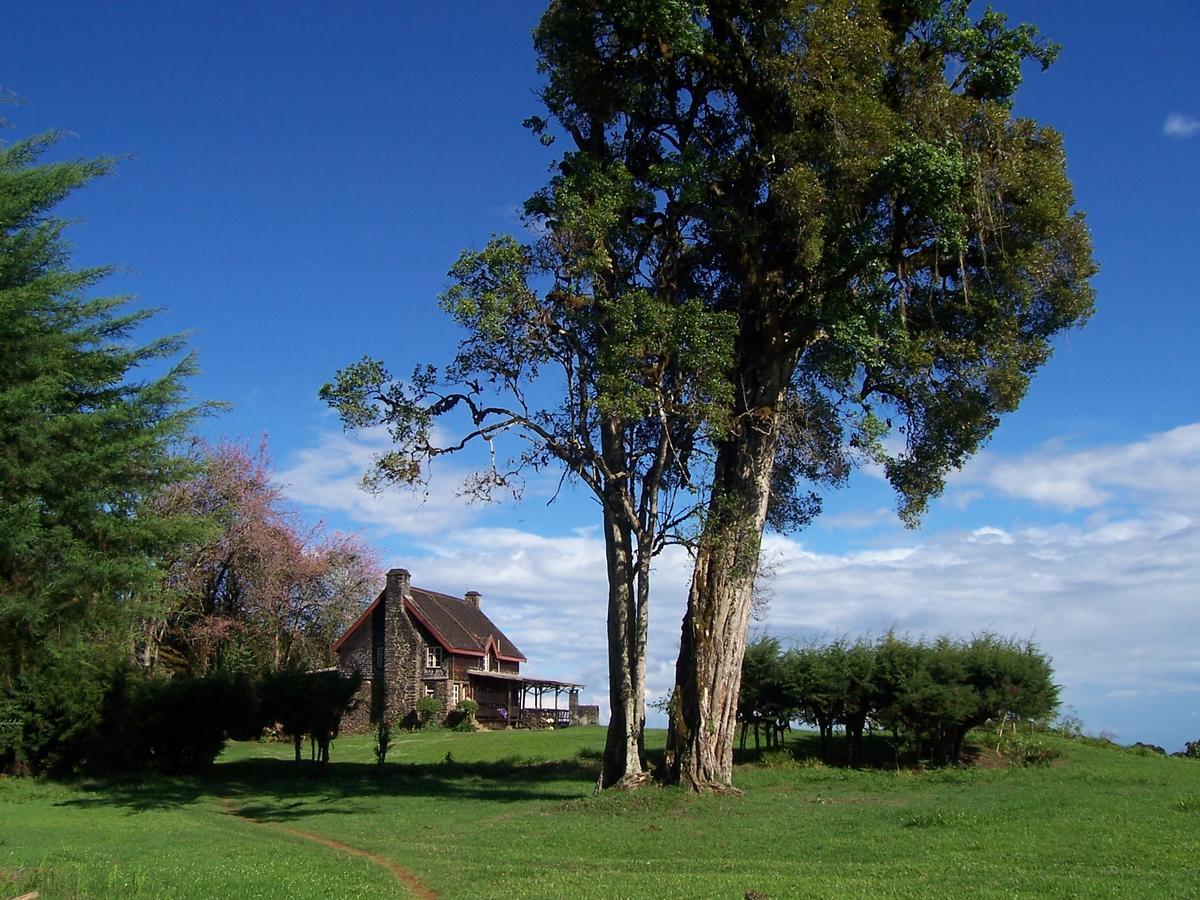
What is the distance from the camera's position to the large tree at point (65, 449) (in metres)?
15.0

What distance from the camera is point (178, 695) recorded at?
2895cm

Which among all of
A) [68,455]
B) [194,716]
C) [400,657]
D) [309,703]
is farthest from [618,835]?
[400,657]

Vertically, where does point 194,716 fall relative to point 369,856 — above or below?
above

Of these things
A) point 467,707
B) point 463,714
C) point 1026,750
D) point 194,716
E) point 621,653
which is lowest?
point 1026,750

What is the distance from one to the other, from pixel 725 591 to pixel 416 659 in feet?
106

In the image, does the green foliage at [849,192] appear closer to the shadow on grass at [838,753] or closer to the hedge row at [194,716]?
the shadow on grass at [838,753]

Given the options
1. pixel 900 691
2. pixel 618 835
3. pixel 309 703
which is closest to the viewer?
pixel 618 835

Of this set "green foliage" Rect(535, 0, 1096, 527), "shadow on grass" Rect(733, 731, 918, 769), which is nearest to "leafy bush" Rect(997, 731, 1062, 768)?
"shadow on grass" Rect(733, 731, 918, 769)

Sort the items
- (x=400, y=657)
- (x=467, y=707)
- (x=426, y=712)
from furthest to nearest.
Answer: (x=400, y=657), (x=467, y=707), (x=426, y=712)

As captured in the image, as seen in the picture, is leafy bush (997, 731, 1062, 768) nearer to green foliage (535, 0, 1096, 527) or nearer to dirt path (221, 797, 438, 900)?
green foliage (535, 0, 1096, 527)

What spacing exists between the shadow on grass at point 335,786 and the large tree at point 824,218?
5.30 m

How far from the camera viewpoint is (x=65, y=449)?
51.8ft

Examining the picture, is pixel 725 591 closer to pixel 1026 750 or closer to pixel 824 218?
pixel 824 218

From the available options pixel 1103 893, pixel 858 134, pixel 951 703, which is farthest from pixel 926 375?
pixel 1103 893
